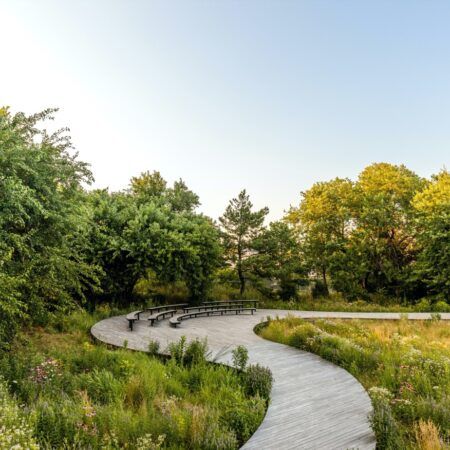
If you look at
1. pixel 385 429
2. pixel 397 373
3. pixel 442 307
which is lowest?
pixel 442 307

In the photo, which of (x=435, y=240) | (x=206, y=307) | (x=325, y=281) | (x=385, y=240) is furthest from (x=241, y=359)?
(x=385, y=240)

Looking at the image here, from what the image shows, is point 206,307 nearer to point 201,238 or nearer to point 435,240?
point 201,238

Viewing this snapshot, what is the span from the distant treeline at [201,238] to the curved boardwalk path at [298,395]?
13.4 ft

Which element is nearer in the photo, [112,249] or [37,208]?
[37,208]

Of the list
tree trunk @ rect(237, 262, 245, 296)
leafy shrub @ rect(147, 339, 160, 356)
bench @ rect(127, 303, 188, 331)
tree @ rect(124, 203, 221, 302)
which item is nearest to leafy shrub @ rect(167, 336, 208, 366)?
leafy shrub @ rect(147, 339, 160, 356)

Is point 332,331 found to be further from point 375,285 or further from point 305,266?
Result: point 375,285

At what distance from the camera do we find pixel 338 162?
2372 cm

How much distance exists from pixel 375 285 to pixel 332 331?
51.5ft

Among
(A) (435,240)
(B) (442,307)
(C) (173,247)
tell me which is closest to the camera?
(C) (173,247)

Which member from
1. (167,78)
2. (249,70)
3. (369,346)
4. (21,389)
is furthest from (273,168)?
(21,389)

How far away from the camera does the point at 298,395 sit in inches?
240

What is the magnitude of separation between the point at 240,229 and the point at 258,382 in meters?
17.1

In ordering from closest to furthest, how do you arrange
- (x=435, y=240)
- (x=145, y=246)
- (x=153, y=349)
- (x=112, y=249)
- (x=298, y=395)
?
(x=298, y=395)
(x=153, y=349)
(x=145, y=246)
(x=112, y=249)
(x=435, y=240)

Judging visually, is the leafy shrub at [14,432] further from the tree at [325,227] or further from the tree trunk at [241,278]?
the tree at [325,227]
